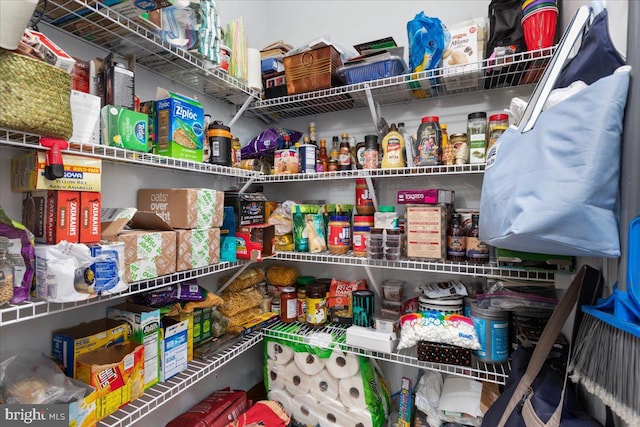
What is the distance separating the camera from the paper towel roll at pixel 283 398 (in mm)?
1641

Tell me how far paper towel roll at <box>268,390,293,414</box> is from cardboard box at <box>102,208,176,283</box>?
0.96 meters

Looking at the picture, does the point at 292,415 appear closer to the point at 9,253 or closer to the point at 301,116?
the point at 9,253

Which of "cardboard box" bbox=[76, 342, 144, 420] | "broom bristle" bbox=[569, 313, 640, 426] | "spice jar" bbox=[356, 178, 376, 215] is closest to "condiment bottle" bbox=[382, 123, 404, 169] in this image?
"spice jar" bbox=[356, 178, 376, 215]

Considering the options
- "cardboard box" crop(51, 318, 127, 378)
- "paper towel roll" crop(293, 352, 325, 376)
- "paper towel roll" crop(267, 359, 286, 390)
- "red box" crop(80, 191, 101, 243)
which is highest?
"red box" crop(80, 191, 101, 243)

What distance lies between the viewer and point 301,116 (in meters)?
2.03

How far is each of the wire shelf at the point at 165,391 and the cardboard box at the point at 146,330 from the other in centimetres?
6

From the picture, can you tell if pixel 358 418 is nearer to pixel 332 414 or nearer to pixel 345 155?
pixel 332 414

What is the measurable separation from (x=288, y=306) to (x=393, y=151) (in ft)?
3.30

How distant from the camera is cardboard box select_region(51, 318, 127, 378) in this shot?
3.34 feet

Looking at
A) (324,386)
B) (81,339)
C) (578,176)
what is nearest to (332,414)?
(324,386)

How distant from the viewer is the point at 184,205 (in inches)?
48.6

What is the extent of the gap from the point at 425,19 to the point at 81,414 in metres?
1.88

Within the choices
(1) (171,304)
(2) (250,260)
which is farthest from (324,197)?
(1) (171,304)

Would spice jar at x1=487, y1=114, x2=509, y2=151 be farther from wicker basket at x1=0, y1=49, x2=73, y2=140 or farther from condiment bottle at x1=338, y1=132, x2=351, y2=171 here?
wicker basket at x1=0, y1=49, x2=73, y2=140
